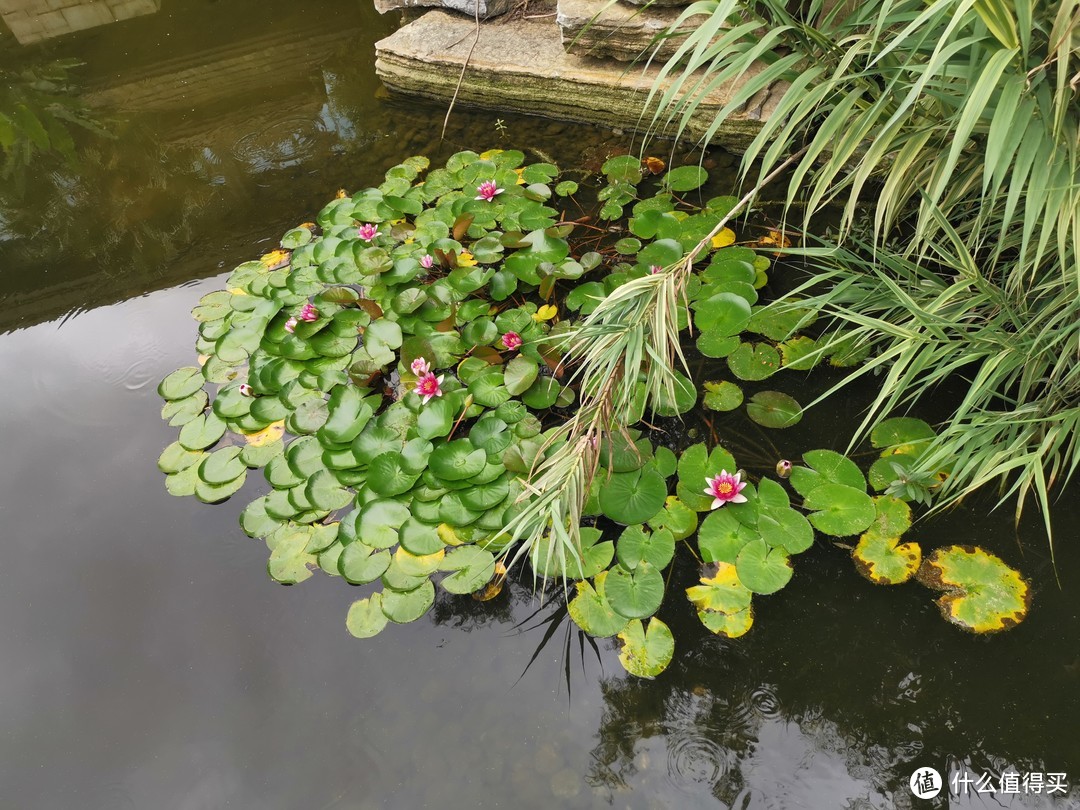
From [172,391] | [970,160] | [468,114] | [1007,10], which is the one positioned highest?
[1007,10]

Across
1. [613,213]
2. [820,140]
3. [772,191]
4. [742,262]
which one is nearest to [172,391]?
[613,213]

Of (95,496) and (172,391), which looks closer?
(95,496)

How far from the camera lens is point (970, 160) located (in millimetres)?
2076

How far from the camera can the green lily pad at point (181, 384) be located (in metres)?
2.81

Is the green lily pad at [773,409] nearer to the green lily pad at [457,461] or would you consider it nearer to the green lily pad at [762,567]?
the green lily pad at [762,567]

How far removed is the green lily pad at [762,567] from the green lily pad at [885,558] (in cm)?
21

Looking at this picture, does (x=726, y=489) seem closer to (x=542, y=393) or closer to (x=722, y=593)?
(x=722, y=593)

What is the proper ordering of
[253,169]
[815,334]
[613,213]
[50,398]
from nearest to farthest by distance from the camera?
[815,334] < [50,398] < [613,213] < [253,169]

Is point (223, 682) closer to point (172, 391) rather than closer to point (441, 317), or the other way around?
point (172, 391)

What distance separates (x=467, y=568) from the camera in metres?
2.14

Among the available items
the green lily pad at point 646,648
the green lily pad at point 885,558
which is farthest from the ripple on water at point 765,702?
the green lily pad at point 885,558

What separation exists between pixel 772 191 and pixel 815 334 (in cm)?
102

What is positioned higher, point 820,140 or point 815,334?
point 820,140

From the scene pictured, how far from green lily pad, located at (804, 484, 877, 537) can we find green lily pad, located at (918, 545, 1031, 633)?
0.70ft
